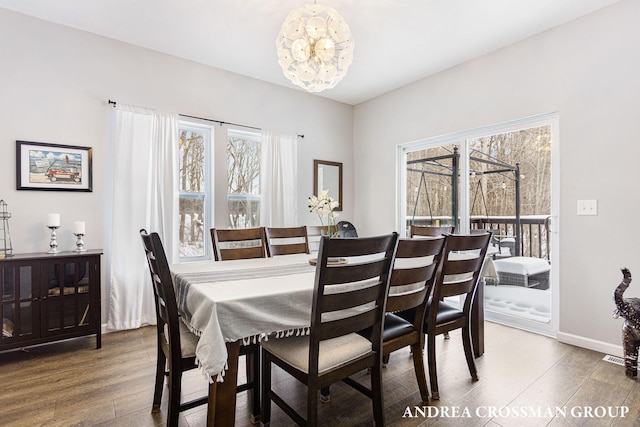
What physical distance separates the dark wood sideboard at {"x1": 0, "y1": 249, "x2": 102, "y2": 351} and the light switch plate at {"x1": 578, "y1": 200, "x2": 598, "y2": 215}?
4.07m

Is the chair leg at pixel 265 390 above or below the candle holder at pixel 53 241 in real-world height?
below

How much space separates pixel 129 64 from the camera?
10.4ft

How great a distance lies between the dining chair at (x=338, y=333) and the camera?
51.7 inches

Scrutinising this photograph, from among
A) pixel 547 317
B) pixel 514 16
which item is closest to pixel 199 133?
pixel 514 16

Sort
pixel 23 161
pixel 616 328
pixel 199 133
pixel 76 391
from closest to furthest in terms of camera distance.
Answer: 1. pixel 76 391
2. pixel 616 328
3. pixel 23 161
4. pixel 199 133

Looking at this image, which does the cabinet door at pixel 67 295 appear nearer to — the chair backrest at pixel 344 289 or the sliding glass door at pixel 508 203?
the chair backrest at pixel 344 289

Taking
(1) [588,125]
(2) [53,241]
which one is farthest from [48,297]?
(1) [588,125]

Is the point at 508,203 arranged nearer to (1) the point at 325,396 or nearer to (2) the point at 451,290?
(2) the point at 451,290

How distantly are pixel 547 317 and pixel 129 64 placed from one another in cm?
470

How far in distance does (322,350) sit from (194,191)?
2719 millimetres

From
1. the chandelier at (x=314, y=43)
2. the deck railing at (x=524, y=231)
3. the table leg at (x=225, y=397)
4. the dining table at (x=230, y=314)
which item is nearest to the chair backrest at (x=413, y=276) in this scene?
the dining table at (x=230, y=314)

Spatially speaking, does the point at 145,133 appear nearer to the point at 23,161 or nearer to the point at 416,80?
the point at 23,161

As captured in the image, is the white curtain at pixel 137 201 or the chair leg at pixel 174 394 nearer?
the chair leg at pixel 174 394

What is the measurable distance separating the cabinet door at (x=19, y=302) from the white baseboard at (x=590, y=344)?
4.28m
